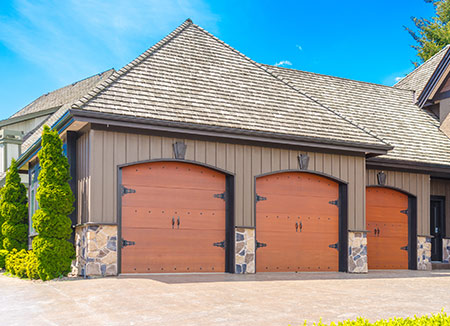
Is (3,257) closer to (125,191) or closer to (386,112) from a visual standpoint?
(125,191)

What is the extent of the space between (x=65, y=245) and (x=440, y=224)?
1209cm

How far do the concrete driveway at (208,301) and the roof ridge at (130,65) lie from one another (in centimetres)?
371

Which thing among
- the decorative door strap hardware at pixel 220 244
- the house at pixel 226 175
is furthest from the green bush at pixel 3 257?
the decorative door strap hardware at pixel 220 244

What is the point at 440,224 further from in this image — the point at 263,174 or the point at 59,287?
the point at 59,287

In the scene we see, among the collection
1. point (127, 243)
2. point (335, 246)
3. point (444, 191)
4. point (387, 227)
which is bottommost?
point (335, 246)

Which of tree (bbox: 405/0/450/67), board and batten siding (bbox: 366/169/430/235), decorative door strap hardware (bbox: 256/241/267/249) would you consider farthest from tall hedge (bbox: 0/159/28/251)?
tree (bbox: 405/0/450/67)

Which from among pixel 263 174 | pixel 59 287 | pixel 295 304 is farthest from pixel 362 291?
pixel 59 287

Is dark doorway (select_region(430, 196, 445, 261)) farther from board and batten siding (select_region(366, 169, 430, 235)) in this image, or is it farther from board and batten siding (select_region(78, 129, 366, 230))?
board and batten siding (select_region(78, 129, 366, 230))

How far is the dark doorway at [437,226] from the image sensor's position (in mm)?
17844

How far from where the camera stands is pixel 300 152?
13.9 meters

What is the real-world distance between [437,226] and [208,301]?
40.2 feet

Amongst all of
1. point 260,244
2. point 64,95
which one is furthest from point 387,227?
point 64,95

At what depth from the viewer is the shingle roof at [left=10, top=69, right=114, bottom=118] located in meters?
21.8

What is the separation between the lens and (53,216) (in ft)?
37.8
